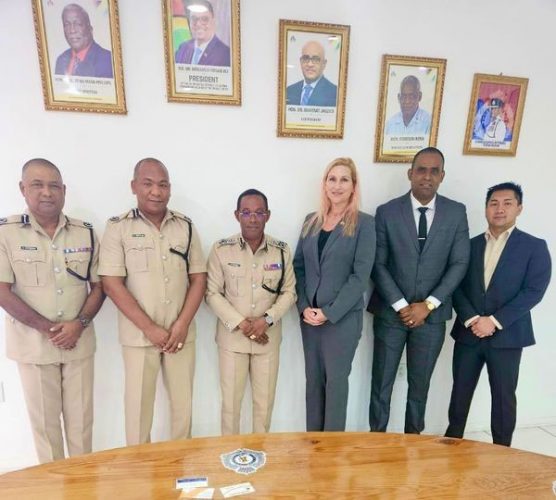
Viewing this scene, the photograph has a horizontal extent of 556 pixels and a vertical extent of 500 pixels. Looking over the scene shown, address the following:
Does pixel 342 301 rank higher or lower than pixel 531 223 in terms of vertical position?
lower

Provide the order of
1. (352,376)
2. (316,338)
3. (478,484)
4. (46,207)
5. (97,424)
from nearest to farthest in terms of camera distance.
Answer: (478,484), (46,207), (316,338), (97,424), (352,376)

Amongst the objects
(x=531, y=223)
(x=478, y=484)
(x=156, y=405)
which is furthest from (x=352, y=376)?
(x=531, y=223)

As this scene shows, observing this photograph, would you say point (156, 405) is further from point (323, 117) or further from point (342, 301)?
point (323, 117)

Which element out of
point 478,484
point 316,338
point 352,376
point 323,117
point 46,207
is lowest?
point 352,376

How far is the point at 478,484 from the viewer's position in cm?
100

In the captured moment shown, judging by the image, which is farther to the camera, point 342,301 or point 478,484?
point 342,301

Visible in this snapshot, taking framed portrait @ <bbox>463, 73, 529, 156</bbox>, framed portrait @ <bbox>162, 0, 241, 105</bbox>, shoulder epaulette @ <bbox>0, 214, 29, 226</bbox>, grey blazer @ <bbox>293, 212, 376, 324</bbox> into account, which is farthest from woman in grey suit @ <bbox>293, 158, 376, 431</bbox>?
shoulder epaulette @ <bbox>0, 214, 29, 226</bbox>

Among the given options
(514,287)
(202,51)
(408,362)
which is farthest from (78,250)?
(514,287)

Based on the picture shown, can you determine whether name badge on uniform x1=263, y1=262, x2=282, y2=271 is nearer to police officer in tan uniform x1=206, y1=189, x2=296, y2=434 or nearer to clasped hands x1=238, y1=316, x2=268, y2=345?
police officer in tan uniform x1=206, y1=189, x2=296, y2=434

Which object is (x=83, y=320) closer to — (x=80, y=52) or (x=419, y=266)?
(x=80, y=52)

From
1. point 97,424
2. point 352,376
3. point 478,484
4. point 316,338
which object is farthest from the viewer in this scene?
point 352,376

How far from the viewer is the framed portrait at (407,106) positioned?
7.23 ft

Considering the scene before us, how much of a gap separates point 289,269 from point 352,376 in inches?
40.0

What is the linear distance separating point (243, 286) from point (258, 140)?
901 millimetres
